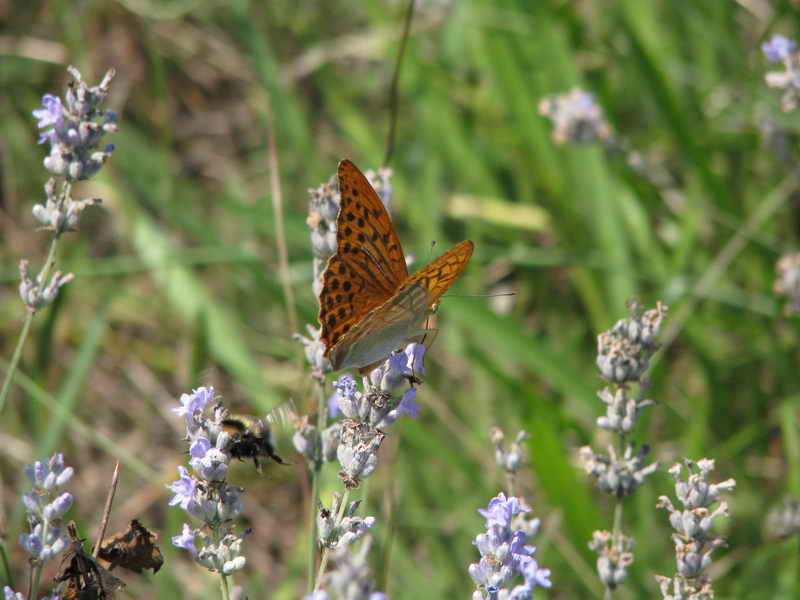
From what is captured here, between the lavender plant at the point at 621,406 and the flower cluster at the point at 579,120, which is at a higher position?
the flower cluster at the point at 579,120

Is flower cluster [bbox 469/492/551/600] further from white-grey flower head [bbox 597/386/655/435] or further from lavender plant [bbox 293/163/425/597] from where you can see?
white-grey flower head [bbox 597/386/655/435]

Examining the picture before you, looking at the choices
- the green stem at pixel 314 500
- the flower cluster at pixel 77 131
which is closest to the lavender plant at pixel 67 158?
the flower cluster at pixel 77 131

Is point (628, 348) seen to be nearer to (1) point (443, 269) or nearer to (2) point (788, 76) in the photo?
(1) point (443, 269)

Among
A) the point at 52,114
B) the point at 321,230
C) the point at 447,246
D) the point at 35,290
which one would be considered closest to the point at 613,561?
the point at 321,230

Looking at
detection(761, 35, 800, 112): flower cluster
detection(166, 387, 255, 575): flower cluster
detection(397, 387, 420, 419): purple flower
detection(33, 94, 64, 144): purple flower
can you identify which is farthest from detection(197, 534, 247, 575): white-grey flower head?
detection(761, 35, 800, 112): flower cluster

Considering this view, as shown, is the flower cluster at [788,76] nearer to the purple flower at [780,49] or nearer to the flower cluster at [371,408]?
the purple flower at [780,49]

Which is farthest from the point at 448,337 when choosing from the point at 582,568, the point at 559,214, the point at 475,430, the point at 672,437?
the point at 582,568
